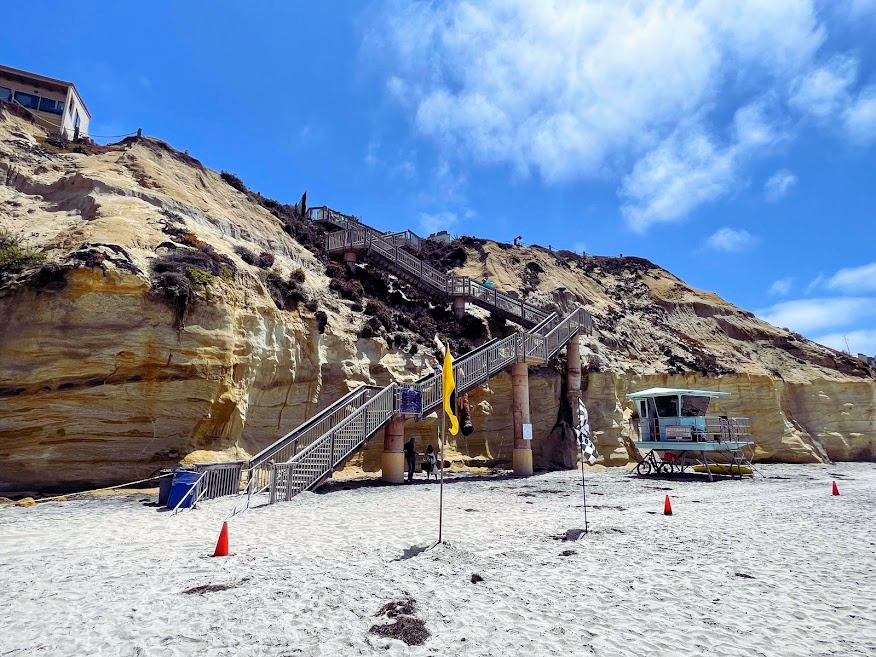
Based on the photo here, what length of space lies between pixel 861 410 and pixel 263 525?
37795 millimetres

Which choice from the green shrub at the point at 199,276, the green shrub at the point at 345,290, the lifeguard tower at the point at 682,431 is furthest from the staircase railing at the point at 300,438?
the lifeguard tower at the point at 682,431

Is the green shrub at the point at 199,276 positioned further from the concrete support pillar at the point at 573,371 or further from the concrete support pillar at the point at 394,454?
the concrete support pillar at the point at 573,371

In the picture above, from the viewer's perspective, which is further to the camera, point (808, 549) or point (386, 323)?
point (386, 323)

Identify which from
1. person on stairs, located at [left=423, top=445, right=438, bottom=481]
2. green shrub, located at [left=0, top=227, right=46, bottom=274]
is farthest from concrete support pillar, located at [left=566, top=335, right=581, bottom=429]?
green shrub, located at [left=0, top=227, right=46, bottom=274]

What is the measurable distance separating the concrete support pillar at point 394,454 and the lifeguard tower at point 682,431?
11580 millimetres

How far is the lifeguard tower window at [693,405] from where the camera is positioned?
24.5 meters

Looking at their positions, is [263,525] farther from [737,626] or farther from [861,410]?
[861,410]

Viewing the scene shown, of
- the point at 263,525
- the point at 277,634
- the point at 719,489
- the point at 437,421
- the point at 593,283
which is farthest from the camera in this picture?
the point at 593,283

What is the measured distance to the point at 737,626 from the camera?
5367 mm

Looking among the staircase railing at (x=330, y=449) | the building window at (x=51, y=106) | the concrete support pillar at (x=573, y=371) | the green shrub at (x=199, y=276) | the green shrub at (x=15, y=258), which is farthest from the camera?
the building window at (x=51, y=106)

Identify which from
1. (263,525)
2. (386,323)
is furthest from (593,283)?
(263,525)

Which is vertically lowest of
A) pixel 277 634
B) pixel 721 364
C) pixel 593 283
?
pixel 277 634

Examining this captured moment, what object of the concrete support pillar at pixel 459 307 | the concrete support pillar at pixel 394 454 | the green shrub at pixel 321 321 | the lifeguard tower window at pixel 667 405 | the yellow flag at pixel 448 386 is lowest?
the concrete support pillar at pixel 394 454

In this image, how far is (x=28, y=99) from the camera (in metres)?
44.3
